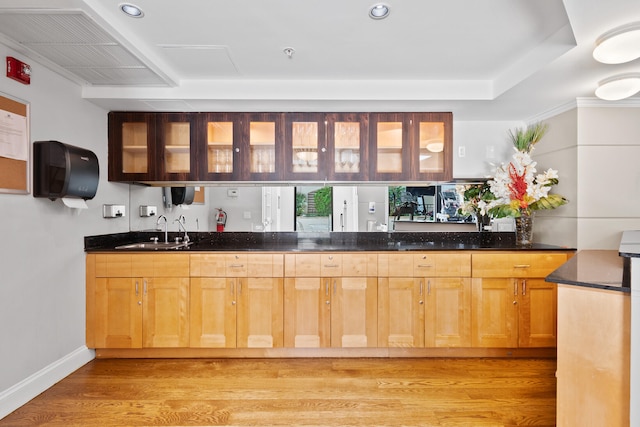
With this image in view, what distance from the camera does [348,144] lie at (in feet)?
10.1

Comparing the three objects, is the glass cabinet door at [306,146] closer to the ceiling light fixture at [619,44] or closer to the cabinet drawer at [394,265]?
the cabinet drawer at [394,265]

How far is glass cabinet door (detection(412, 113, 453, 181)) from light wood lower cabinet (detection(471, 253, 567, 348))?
2.74ft

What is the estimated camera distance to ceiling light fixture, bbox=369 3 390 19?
1847 millimetres

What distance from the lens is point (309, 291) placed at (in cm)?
280

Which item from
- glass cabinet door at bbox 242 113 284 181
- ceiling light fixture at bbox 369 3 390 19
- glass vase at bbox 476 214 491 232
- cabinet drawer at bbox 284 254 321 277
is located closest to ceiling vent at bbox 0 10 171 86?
glass cabinet door at bbox 242 113 284 181

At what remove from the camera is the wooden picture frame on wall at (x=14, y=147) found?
203 cm

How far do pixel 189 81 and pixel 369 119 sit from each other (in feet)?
5.12

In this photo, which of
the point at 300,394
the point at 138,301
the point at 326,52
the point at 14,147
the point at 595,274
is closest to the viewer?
the point at 595,274

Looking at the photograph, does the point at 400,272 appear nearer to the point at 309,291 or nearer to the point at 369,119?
the point at 309,291

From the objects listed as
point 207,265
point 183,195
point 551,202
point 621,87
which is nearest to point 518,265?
point 551,202

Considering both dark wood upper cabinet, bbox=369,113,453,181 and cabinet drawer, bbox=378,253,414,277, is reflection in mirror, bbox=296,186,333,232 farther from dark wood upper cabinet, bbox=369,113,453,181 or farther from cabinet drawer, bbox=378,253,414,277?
cabinet drawer, bbox=378,253,414,277

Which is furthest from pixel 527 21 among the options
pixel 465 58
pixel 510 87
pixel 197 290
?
pixel 197 290

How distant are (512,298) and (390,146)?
165cm

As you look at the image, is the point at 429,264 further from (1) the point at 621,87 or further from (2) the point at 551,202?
(1) the point at 621,87
